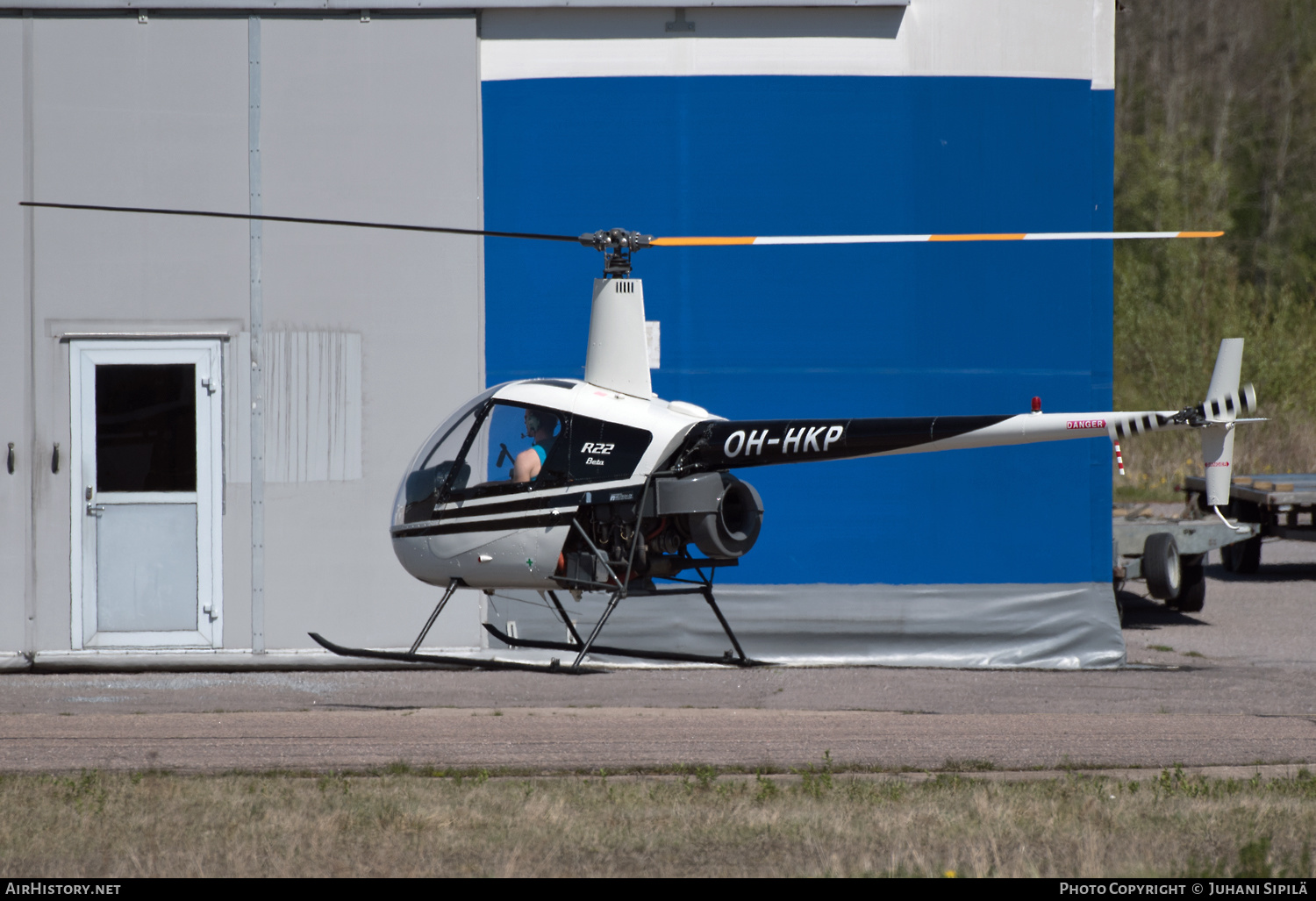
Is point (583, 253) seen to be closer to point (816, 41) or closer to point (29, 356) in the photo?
point (816, 41)

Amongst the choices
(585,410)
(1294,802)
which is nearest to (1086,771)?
(1294,802)

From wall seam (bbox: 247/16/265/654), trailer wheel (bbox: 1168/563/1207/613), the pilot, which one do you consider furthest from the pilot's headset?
trailer wheel (bbox: 1168/563/1207/613)

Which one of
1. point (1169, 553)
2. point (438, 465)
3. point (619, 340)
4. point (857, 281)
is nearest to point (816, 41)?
point (857, 281)

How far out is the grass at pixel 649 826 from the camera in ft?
19.8

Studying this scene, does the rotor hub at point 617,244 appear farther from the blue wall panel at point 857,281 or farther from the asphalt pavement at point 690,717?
the blue wall panel at point 857,281

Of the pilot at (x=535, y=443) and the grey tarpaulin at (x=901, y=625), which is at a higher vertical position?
the pilot at (x=535, y=443)

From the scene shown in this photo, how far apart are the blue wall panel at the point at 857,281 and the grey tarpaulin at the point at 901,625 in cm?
18

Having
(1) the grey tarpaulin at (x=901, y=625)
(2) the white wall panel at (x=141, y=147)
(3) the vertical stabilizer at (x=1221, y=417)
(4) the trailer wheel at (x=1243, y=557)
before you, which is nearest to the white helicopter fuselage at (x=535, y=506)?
(3) the vertical stabilizer at (x=1221, y=417)

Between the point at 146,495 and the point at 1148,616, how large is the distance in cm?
1087

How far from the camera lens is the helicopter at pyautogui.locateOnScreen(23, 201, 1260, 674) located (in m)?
8.57

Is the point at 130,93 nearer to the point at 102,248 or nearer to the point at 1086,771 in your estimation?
the point at 102,248

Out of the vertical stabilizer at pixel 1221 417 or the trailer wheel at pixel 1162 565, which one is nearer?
the vertical stabilizer at pixel 1221 417

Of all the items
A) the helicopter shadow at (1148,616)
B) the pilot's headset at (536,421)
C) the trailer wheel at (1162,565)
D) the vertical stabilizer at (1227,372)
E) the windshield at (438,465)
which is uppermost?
the vertical stabilizer at (1227,372)

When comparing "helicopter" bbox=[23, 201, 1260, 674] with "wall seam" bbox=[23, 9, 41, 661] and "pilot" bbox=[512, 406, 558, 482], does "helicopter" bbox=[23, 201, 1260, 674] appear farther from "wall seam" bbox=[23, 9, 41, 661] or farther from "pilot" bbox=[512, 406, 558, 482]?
"wall seam" bbox=[23, 9, 41, 661]
